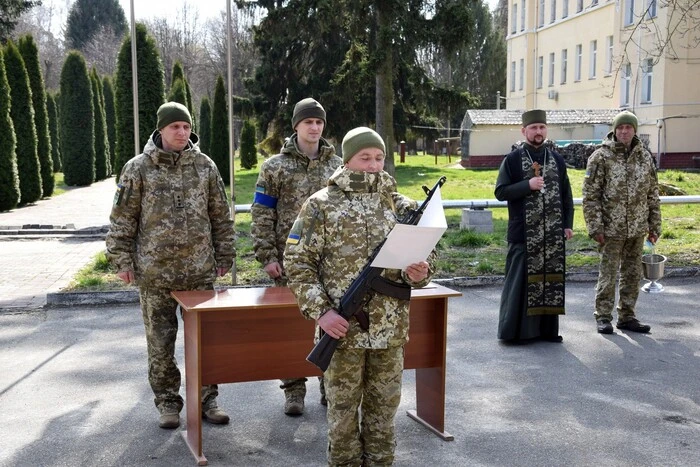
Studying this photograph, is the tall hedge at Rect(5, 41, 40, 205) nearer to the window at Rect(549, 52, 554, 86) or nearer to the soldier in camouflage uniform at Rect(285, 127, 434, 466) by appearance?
the soldier in camouflage uniform at Rect(285, 127, 434, 466)

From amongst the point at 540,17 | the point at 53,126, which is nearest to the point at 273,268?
the point at 53,126

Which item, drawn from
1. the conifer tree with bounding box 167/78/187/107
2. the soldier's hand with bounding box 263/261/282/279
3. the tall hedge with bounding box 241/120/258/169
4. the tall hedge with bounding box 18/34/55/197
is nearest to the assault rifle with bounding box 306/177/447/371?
the soldier's hand with bounding box 263/261/282/279

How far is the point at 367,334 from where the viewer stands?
4.23 meters

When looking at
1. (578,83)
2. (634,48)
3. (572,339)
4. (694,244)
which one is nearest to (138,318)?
Result: (572,339)

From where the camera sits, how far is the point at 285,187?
5.84 m

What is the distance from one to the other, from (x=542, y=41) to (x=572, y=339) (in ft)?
152

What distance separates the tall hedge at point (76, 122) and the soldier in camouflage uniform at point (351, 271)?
95.0ft

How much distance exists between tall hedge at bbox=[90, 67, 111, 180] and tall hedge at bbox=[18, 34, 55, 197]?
6.69 meters

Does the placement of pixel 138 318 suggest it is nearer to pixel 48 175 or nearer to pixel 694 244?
pixel 694 244

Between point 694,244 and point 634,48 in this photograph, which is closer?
point 694,244

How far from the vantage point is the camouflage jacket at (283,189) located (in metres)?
5.81

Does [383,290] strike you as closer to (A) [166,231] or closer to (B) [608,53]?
(A) [166,231]

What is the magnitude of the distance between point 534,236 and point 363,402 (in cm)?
384

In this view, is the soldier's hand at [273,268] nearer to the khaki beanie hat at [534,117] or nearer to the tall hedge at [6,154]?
the khaki beanie hat at [534,117]
